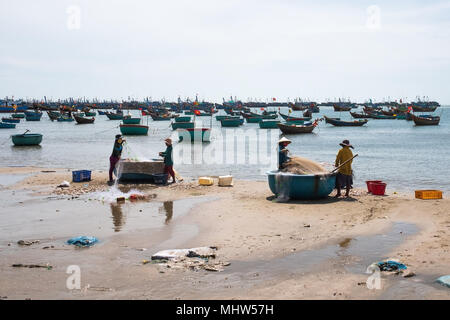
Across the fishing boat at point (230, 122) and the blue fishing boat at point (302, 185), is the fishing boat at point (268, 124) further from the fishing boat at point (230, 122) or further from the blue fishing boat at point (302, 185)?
the blue fishing boat at point (302, 185)

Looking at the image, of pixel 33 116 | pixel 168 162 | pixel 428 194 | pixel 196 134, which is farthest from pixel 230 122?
pixel 428 194

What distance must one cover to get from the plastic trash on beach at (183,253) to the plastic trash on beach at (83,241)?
5.12 ft

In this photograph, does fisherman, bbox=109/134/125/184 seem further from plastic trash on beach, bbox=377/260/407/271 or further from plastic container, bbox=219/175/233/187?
plastic trash on beach, bbox=377/260/407/271

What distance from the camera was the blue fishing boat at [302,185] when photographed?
37.8 ft

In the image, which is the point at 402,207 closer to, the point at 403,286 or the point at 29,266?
the point at 403,286

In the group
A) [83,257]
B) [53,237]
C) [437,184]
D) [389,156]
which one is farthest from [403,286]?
[389,156]

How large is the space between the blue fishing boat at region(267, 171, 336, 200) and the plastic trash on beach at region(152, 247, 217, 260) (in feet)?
15.4

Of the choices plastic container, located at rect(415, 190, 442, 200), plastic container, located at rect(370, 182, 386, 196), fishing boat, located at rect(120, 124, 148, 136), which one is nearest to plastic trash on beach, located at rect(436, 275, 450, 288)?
plastic container, located at rect(415, 190, 442, 200)

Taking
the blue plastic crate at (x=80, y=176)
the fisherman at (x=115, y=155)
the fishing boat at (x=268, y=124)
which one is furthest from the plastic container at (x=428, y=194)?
the fishing boat at (x=268, y=124)

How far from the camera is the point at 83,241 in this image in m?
7.96

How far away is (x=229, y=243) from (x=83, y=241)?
264cm

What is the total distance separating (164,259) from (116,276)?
2.97 ft

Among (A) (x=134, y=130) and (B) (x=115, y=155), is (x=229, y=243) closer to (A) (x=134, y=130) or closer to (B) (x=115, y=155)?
(B) (x=115, y=155)
